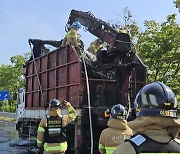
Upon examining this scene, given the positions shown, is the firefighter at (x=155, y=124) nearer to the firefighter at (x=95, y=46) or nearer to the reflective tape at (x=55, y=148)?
the reflective tape at (x=55, y=148)

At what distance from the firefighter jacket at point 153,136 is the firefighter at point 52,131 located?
4242mm

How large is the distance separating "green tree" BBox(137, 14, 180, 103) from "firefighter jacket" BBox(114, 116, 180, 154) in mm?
19134

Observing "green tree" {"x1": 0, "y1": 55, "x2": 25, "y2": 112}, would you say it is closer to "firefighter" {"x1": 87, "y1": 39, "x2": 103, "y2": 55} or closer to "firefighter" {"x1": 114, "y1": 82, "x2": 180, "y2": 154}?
"firefighter" {"x1": 87, "y1": 39, "x2": 103, "y2": 55}

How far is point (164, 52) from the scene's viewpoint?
69.5ft

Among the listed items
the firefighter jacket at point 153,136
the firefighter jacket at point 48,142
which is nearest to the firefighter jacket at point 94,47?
the firefighter jacket at point 48,142

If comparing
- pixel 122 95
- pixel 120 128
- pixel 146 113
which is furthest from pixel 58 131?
pixel 146 113

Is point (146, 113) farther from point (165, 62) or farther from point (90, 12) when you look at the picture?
point (165, 62)

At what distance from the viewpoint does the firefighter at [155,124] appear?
210 centimetres

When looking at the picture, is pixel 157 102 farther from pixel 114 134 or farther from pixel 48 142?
pixel 48 142

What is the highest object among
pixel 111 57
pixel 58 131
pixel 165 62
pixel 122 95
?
pixel 165 62

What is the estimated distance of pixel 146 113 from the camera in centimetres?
228

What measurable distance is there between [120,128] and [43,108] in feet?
23.6

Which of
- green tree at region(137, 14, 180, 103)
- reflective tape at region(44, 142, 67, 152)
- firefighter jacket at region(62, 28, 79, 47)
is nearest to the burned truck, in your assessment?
firefighter jacket at region(62, 28, 79, 47)

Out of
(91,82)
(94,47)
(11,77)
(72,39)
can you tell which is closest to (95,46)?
(94,47)
